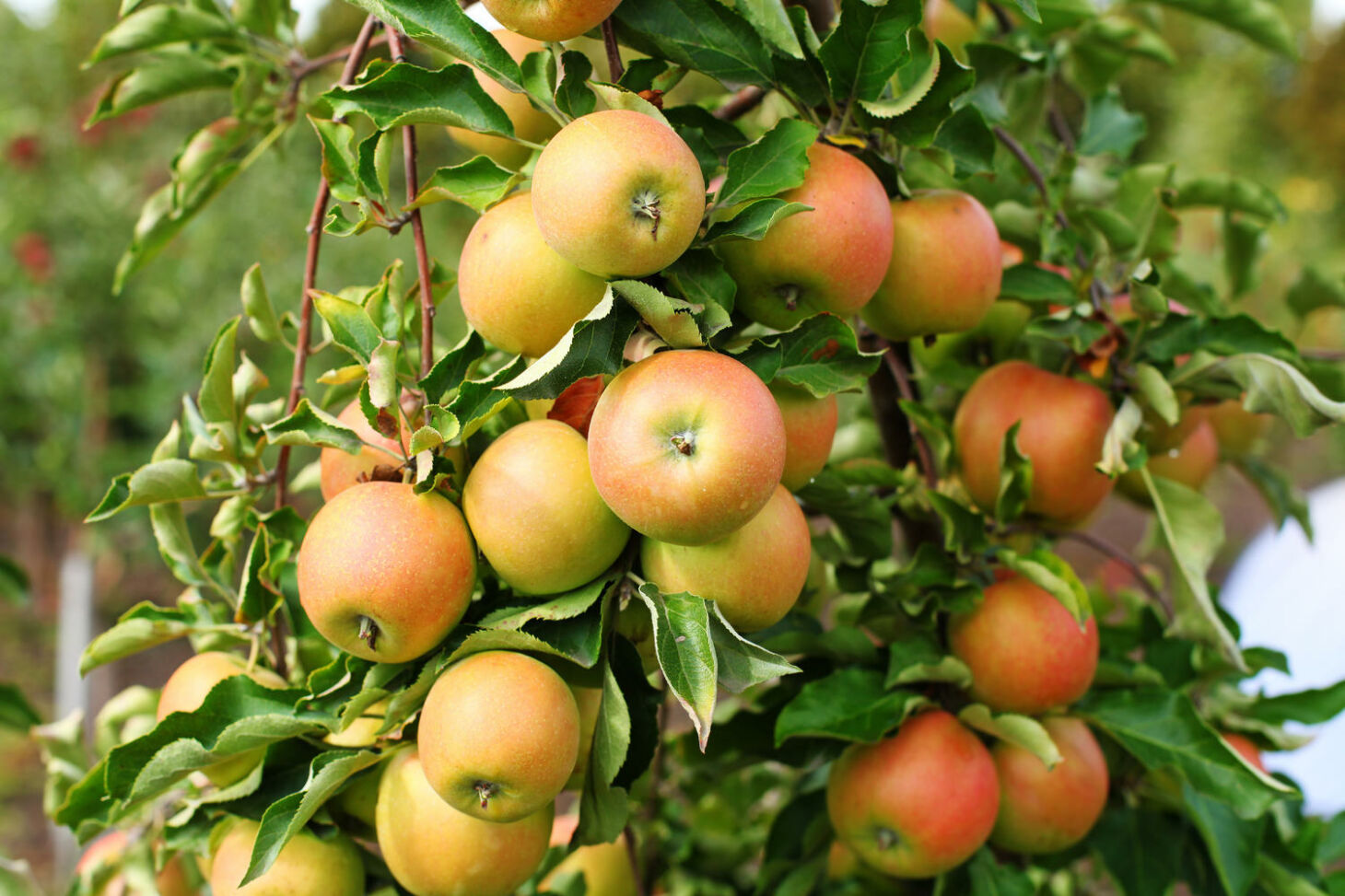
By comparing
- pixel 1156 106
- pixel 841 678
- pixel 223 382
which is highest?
pixel 223 382

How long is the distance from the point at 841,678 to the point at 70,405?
10.9 feet

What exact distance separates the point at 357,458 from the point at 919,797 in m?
0.44

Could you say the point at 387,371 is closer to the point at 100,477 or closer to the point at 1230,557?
the point at 100,477

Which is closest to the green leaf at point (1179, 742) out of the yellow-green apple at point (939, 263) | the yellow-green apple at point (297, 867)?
the yellow-green apple at point (939, 263)

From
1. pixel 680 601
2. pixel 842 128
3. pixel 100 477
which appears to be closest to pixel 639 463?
pixel 680 601

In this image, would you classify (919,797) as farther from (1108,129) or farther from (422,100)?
(1108,129)

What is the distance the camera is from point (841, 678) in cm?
71

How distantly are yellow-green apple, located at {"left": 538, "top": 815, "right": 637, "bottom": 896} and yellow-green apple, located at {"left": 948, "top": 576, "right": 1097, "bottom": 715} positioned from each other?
0.42 m

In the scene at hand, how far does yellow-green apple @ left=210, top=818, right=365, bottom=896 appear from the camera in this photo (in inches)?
22.4

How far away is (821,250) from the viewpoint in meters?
0.54

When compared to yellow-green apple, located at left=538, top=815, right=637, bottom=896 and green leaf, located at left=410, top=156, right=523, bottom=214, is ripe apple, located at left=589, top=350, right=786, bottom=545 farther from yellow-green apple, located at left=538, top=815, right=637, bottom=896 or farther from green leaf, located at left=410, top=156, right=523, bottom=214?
yellow-green apple, located at left=538, top=815, right=637, bottom=896

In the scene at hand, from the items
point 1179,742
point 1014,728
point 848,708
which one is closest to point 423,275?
point 848,708

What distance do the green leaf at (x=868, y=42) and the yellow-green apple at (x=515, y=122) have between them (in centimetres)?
18

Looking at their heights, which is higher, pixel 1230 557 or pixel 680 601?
pixel 680 601
